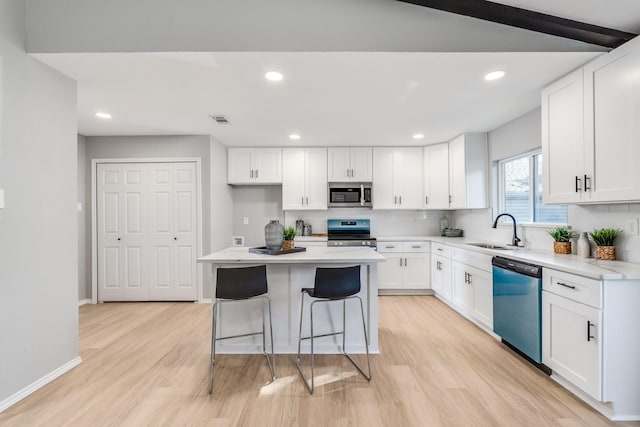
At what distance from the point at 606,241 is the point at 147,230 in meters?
5.01

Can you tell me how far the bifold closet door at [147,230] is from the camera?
4.24m

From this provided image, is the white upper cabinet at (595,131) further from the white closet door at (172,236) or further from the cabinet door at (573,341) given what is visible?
the white closet door at (172,236)

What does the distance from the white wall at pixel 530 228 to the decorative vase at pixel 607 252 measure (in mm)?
71

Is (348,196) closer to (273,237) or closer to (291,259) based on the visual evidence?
(273,237)

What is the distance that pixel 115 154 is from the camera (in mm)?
4215

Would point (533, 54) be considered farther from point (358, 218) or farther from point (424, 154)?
point (358, 218)

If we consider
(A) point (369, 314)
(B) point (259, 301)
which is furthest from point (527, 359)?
(B) point (259, 301)

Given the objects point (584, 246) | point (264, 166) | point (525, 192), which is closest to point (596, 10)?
point (584, 246)

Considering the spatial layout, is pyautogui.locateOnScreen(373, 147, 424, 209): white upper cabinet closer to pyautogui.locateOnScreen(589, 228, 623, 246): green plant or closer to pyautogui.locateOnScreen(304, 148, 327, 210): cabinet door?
pyautogui.locateOnScreen(304, 148, 327, 210): cabinet door

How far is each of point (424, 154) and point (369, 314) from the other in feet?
10.1

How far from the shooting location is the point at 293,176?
4.83 m

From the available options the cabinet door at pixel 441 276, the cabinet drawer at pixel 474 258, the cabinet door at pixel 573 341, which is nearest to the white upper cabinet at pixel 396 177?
the cabinet door at pixel 441 276

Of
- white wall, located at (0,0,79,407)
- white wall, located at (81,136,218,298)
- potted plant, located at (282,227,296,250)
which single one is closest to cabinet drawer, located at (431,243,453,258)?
potted plant, located at (282,227,296,250)

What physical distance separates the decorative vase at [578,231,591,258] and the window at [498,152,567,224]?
1.57 ft
